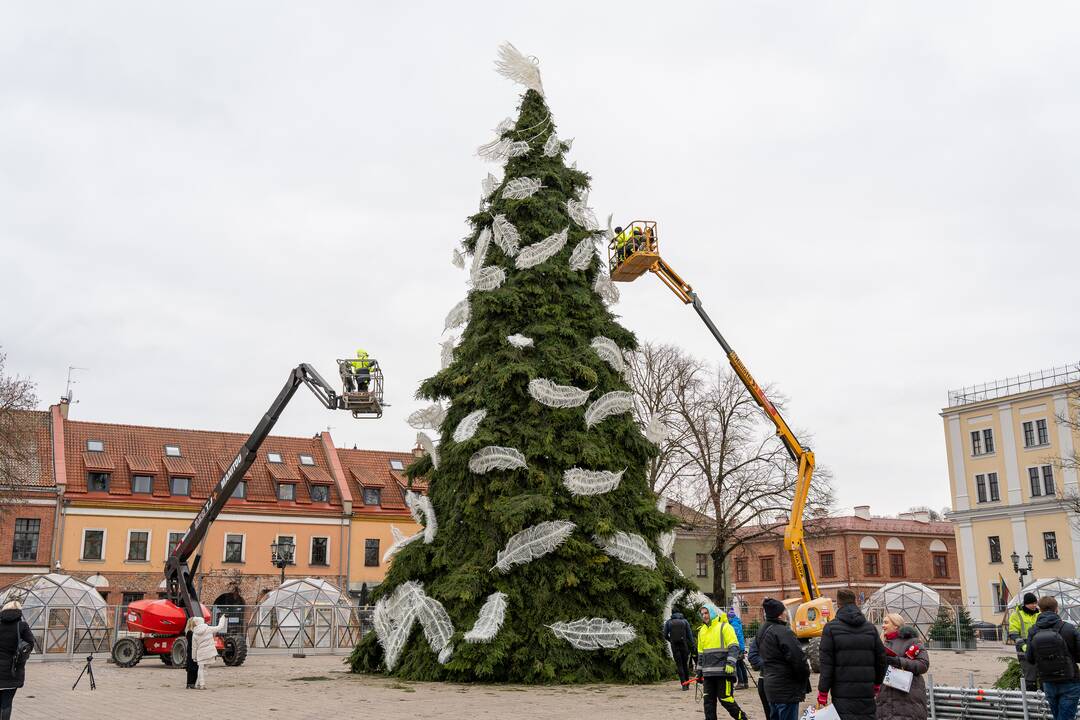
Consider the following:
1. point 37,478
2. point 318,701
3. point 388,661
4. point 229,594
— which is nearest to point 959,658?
point 388,661

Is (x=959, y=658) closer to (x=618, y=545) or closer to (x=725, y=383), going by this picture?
(x=725, y=383)

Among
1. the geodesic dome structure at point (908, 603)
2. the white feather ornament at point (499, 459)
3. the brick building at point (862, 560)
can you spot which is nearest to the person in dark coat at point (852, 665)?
the white feather ornament at point (499, 459)

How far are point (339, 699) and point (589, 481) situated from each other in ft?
18.8

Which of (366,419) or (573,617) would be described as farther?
(366,419)

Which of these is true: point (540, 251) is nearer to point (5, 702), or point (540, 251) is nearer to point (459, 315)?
point (459, 315)

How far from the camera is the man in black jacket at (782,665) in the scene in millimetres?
8859

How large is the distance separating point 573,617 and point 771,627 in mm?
8121

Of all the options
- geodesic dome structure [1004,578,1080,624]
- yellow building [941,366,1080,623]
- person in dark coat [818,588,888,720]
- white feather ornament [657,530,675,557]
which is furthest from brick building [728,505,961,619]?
person in dark coat [818,588,888,720]

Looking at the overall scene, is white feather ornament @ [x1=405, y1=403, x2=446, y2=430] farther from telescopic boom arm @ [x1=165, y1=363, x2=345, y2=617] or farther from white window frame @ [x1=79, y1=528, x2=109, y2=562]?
white window frame @ [x1=79, y1=528, x2=109, y2=562]

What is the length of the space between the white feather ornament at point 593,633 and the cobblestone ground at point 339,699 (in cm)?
77

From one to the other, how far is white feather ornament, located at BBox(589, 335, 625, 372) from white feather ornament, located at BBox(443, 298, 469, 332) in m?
2.76

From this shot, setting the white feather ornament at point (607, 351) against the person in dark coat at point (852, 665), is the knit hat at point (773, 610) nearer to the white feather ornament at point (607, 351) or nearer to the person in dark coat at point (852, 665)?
the person in dark coat at point (852, 665)

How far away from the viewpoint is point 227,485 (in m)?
23.8

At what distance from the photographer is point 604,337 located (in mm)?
19234
